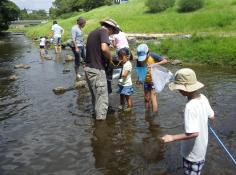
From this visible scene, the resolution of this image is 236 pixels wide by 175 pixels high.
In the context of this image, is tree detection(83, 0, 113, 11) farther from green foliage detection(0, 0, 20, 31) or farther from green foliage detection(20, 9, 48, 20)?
green foliage detection(20, 9, 48, 20)

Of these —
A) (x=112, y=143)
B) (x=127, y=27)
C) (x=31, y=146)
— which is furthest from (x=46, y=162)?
(x=127, y=27)

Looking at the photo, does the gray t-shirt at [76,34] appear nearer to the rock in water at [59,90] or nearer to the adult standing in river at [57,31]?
the rock in water at [59,90]

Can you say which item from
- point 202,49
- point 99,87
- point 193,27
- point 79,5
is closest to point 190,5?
point 193,27

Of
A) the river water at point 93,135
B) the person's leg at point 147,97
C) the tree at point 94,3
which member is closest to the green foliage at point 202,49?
the river water at point 93,135

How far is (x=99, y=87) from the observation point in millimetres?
8781

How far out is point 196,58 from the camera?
1775cm

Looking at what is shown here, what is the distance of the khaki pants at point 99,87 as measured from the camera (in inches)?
344

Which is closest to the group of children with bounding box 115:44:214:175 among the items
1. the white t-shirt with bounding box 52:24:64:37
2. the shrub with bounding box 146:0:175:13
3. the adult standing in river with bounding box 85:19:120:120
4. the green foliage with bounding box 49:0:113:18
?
the adult standing in river with bounding box 85:19:120:120

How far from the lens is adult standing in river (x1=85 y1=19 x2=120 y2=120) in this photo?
27.9ft

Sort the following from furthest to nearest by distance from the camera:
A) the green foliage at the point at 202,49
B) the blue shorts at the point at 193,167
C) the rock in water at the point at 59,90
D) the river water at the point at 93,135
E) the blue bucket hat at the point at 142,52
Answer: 1. the green foliage at the point at 202,49
2. the rock in water at the point at 59,90
3. the blue bucket hat at the point at 142,52
4. the river water at the point at 93,135
5. the blue shorts at the point at 193,167

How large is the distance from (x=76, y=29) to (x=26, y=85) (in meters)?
2.78

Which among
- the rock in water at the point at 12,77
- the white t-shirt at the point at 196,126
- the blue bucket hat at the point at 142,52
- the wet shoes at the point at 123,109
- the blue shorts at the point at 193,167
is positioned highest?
the blue bucket hat at the point at 142,52

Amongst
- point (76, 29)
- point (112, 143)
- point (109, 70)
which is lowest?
point (112, 143)

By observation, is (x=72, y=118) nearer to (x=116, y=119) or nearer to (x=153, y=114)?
(x=116, y=119)
